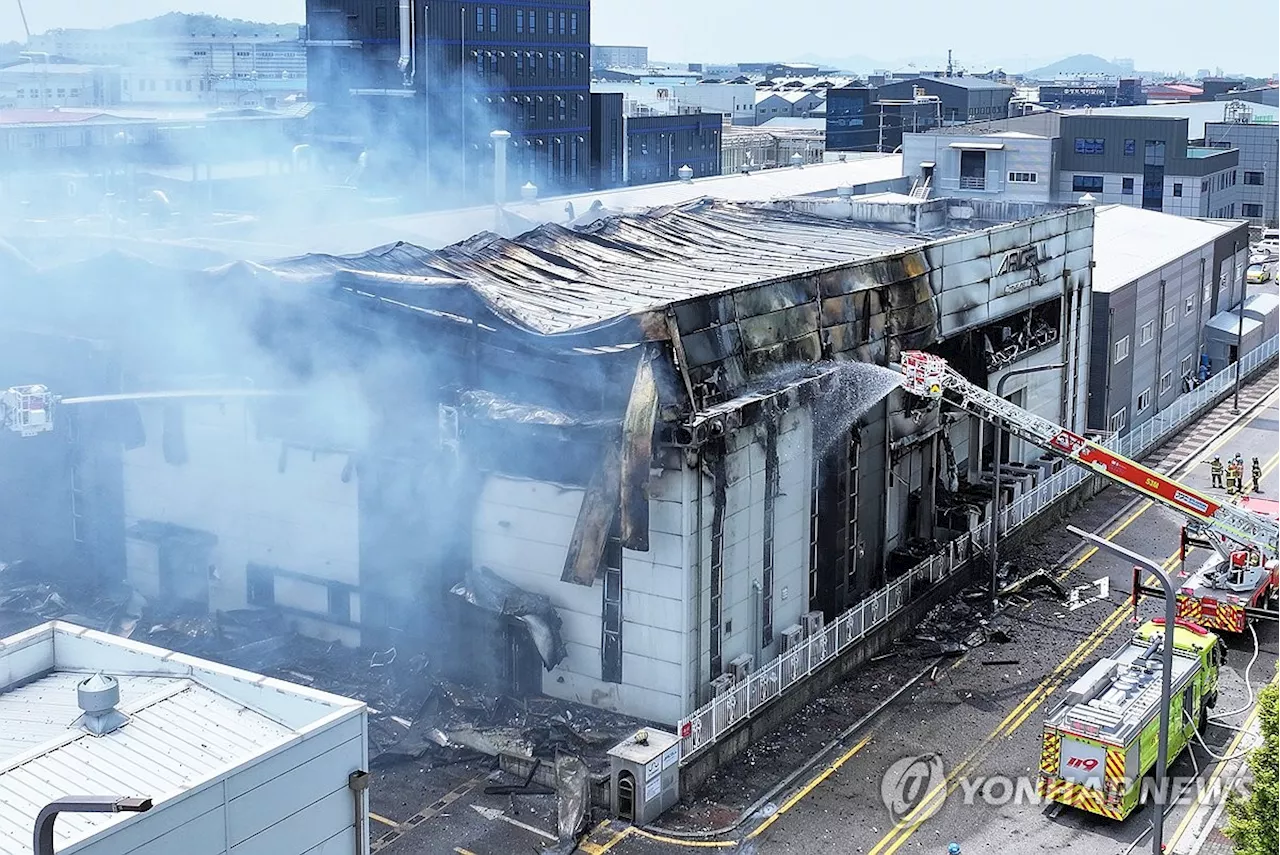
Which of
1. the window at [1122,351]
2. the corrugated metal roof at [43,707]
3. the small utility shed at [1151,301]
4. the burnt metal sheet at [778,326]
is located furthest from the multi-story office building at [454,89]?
the corrugated metal roof at [43,707]

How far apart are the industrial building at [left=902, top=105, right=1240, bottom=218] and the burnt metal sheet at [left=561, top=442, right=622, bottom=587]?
153 feet

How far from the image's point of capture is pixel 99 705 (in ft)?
51.0

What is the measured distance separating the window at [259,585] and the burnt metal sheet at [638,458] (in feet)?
25.6

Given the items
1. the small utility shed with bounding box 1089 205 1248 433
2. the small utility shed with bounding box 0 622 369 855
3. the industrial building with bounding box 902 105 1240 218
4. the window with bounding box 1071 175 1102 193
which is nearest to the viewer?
the small utility shed with bounding box 0 622 369 855

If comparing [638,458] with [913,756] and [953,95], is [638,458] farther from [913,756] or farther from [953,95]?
[953,95]

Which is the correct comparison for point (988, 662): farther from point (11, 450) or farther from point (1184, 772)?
point (11, 450)

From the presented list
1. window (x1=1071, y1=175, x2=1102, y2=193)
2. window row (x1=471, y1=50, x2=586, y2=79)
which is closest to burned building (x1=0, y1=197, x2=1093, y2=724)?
window row (x1=471, y1=50, x2=586, y2=79)

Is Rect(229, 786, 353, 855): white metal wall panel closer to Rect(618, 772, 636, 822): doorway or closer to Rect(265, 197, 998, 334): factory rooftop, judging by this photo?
Rect(618, 772, 636, 822): doorway

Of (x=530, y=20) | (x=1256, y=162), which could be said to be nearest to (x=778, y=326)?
(x=530, y=20)

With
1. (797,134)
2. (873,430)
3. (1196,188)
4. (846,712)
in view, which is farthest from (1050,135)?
(846,712)

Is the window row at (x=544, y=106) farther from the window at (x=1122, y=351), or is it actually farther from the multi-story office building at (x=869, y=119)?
the multi-story office building at (x=869, y=119)

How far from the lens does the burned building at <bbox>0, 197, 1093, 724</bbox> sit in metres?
23.3

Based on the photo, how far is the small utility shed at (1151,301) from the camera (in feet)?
136

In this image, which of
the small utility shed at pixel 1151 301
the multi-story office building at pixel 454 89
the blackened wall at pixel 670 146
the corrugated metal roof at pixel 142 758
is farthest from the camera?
the blackened wall at pixel 670 146
